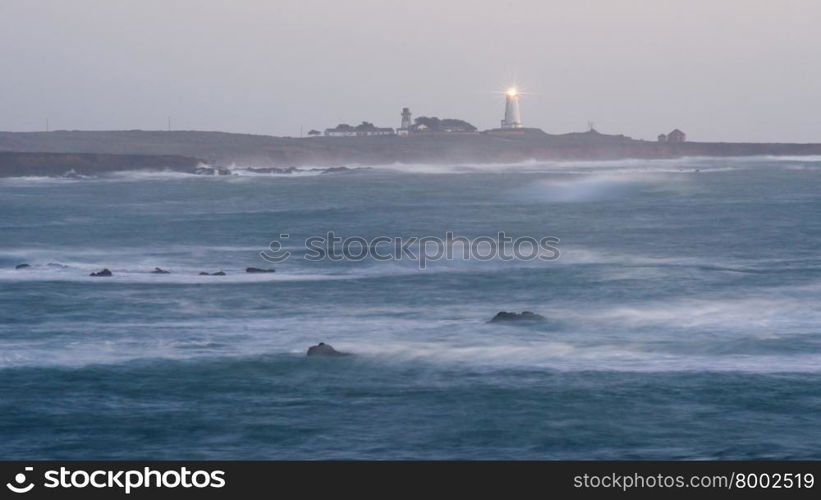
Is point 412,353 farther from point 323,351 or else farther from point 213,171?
point 213,171

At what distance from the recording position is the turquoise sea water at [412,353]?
86.2 ft

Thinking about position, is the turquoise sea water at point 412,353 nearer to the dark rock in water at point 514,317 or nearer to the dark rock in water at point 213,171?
the dark rock in water at point 514,317

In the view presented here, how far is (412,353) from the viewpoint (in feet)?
115

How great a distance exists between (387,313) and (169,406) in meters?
16.0

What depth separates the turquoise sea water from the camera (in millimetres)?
26281
